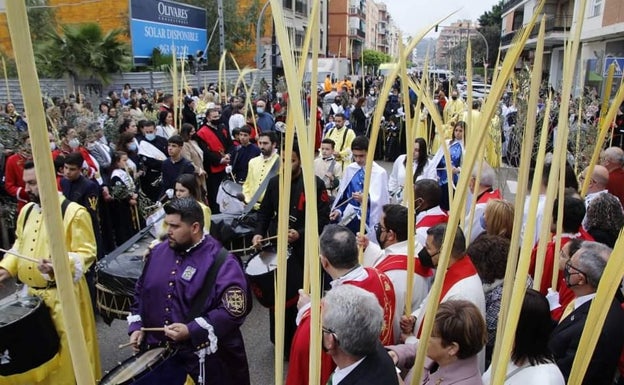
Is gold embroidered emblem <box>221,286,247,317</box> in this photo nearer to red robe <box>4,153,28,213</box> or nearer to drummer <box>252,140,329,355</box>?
drummer <box>252,140,329,355</box>

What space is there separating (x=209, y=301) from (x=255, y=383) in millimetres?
1638

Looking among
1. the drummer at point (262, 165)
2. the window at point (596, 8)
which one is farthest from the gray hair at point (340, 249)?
the window at point (596, 8)

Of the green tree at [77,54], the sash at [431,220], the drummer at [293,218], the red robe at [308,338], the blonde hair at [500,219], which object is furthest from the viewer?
the green tree at [77,54]

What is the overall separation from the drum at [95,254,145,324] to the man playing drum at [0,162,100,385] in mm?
198

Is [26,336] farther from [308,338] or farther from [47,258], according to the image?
[308,338]

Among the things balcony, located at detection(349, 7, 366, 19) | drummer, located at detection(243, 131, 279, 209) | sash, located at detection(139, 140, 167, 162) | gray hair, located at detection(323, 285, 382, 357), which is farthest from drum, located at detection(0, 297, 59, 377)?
balcony, located at detection(349, 7, 366, 19)

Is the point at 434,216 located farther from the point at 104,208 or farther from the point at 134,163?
the point at 134,163

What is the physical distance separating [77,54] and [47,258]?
16.3 metres

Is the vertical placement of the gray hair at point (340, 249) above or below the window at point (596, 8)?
below

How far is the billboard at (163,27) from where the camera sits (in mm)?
19984

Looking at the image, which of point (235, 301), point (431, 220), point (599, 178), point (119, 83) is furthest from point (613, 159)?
point (119, 83)

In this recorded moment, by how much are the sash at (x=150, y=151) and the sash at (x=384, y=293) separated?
528 cm

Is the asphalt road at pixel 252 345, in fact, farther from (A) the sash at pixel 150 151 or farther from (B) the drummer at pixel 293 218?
(A) the sash at pixel 150 151

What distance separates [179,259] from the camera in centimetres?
291
